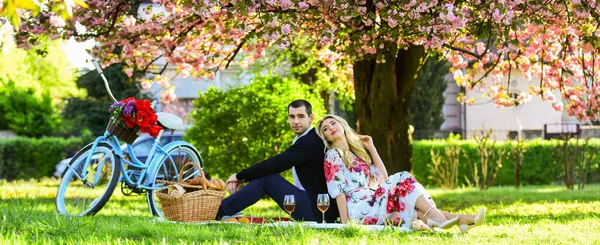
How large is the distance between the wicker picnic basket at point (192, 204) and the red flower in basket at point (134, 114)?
2.96 feet

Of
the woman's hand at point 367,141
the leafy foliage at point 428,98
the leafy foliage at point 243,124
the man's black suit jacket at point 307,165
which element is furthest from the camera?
the leafy foliage at point 428,98

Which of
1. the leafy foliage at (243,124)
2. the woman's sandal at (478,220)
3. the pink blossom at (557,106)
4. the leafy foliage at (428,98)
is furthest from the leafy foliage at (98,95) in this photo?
the woman's sandal at (478,220)

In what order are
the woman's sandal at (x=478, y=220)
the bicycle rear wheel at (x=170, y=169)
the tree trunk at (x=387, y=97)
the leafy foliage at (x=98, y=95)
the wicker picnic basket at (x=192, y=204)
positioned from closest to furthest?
the woman's sandal at (x=478, y=220) → the wicker picnic basket at (x=192, y=204) → the bicycle rear wheel at (x=170, y=169) → the tree trunk at (x=387, y=97) → the leafy foliage at (x=98, y=95)

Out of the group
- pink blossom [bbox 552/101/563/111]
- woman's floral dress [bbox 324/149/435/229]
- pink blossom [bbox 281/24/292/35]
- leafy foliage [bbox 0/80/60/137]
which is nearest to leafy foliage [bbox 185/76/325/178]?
pink blossom [bbox 552/101/563/111]

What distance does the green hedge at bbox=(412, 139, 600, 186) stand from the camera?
21.2 m

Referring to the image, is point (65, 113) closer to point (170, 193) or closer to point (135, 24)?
point (135, 24)

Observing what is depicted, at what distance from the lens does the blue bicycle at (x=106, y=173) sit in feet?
25.8

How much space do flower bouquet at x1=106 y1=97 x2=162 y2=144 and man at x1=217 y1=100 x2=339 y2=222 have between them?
3.85ft

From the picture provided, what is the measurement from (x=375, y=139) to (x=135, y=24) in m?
3.56

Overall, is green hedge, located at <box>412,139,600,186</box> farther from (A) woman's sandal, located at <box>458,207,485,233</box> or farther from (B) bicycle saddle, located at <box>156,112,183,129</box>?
(A) woman's sandal, located at <box>458,207,485,233</box>

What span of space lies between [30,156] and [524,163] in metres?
13.3

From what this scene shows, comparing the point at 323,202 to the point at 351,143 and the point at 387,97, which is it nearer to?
the point at 351,143

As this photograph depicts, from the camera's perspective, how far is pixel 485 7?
8297 mm

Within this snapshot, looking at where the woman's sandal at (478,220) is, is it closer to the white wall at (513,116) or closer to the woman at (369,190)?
the woman at (369,190)
